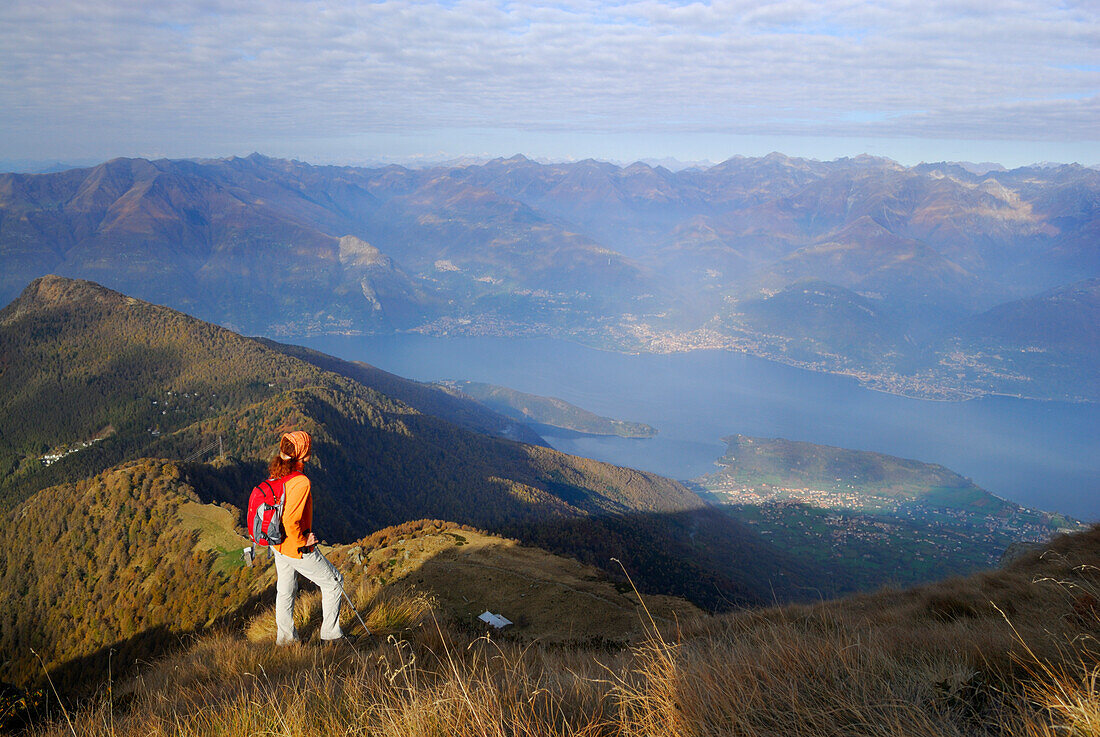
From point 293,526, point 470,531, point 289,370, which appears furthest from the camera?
point 289,370

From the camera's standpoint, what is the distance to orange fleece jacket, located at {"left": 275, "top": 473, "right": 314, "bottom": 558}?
536cm

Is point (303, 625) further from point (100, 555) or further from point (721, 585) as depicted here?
point (721, 585)

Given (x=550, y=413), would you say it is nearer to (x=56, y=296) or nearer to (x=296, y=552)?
(x=56, y=296)

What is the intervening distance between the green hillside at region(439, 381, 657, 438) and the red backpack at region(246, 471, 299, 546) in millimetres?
151018

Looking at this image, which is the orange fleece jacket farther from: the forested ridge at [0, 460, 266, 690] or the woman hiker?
the forested ridge at [0, 460, 266, 690]

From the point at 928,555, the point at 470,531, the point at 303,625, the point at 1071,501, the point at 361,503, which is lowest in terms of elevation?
the point at 1071,501

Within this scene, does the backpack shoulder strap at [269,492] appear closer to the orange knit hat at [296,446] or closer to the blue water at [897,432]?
the orange knit hat at [296,446]

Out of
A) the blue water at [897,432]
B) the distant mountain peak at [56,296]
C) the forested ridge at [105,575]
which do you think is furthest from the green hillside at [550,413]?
the forested ridge at [105,575]

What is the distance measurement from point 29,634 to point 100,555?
5.88 m

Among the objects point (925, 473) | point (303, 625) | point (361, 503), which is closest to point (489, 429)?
point (361, 503)

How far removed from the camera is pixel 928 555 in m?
76.1

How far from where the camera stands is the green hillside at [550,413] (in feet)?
532

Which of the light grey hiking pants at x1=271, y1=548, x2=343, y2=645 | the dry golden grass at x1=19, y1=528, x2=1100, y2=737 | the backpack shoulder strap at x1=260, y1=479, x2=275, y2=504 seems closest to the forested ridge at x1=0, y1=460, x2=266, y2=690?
the light grey hiking pants at x1=271, y1=548, x2=343, y2=645

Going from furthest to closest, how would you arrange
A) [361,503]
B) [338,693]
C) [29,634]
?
[361,503] < [29,634] < [338,693]
